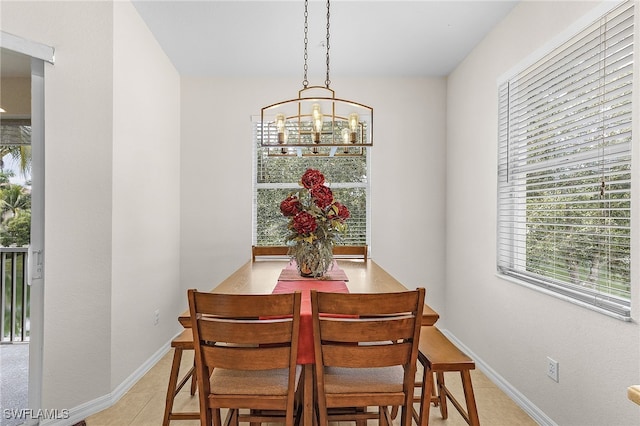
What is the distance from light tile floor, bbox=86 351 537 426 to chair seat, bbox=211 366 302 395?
988 mm

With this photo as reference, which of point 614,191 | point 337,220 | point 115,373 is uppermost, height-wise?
point 614,191

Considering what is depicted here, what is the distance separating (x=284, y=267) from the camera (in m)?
2.81

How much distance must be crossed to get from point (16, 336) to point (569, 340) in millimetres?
4396

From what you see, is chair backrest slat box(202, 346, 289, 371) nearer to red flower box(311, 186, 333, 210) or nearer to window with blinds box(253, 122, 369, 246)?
red flower box(311, 186, 333, 210)

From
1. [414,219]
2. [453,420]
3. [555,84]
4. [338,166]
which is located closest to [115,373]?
[453,420]

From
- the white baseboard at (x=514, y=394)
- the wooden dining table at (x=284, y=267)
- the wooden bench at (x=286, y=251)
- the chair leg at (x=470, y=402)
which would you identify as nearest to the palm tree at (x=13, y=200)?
the wooden dining table at (x=284, y=267)

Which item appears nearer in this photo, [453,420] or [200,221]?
[453,420]

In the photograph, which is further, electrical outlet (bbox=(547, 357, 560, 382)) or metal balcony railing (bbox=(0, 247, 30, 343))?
metal balcony railing (bbox=(0, 247, 30, 343))

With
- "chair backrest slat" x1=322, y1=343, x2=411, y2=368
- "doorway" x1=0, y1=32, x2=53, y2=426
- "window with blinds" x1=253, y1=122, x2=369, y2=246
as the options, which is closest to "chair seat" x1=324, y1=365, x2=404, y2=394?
"chair backrest slat" x1=322, y1=343, x2=411, y2=368

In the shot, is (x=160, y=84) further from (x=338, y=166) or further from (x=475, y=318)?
(x=475, y=318)

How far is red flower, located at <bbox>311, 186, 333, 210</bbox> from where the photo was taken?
7.33 ft

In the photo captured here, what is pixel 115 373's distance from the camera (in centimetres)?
255

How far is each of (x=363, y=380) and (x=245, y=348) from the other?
0.50m

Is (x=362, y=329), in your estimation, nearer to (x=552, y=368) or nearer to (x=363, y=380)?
(x=363, y=380)
